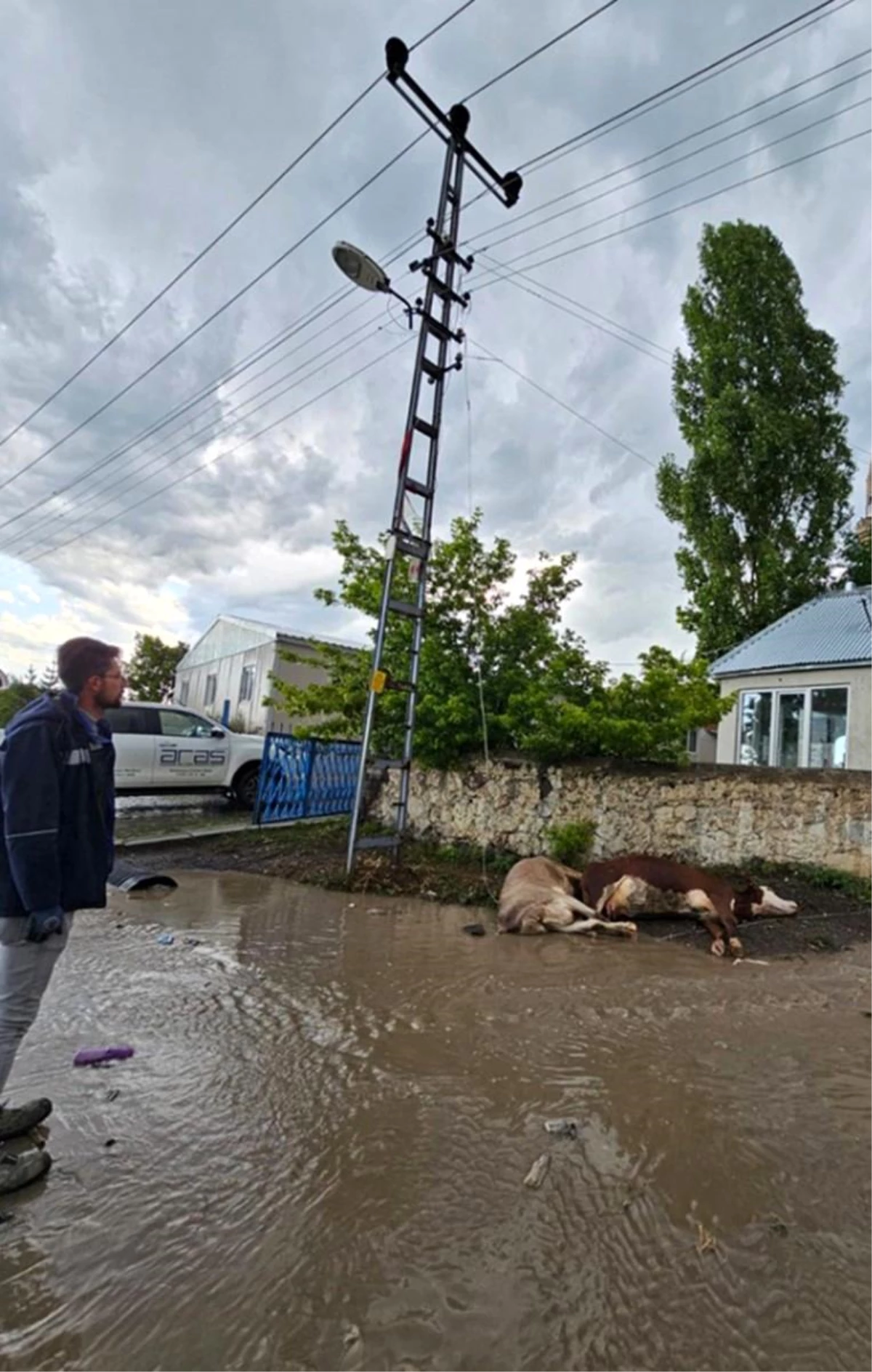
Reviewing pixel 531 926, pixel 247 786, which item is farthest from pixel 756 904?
pixel 247 786

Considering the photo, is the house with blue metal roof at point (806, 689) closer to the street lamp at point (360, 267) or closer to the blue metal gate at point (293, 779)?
the blue metal gate at point (293, 779)

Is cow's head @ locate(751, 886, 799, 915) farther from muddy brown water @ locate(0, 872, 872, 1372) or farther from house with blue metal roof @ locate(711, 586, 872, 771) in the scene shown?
house with blue metal roof @ locate(711, 586, 872, 771)

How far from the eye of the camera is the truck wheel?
10625 mm

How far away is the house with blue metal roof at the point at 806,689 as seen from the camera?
404 inches

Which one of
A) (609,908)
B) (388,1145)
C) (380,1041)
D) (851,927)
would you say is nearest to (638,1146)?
(388,1145)

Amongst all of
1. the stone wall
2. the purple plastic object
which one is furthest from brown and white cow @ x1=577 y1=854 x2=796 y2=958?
the purple plastic object

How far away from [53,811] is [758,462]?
56.5ft

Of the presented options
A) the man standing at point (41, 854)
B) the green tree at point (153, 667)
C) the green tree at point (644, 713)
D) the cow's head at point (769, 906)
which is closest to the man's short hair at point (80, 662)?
the man standing at point (41, 854)

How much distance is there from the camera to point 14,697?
21906mm

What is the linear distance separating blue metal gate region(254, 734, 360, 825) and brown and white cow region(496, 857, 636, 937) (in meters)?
3.89

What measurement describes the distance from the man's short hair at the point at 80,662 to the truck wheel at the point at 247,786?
27.4ft

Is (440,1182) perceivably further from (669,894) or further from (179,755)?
(179,755)

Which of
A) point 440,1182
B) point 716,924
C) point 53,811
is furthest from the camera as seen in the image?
point 716,924

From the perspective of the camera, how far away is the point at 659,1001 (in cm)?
384
